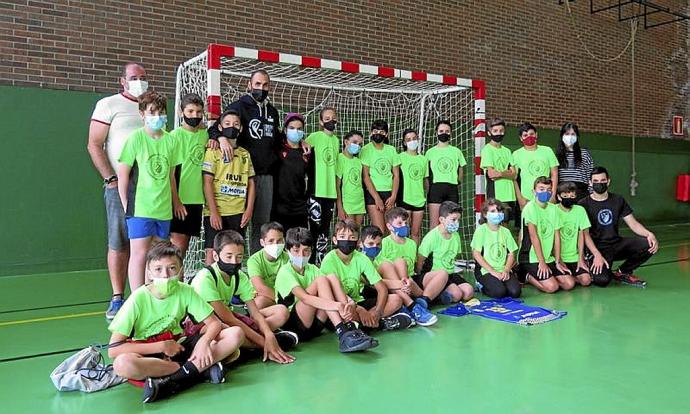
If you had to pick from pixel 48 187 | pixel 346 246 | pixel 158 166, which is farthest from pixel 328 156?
pixel 48 187

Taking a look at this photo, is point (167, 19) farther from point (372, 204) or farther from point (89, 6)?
point (372, 204)

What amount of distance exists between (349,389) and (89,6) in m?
6.29

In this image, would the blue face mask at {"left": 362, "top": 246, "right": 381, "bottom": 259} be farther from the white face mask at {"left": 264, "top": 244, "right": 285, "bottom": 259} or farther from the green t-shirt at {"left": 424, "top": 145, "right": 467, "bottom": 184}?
the green t-shirt at {"left": 424, "top": 145, "right": 467, "bottom": 184}

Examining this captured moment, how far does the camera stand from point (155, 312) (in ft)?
10.7

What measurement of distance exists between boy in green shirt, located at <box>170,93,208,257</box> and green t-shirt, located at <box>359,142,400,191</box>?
2.07m

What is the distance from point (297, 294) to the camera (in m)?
4.09

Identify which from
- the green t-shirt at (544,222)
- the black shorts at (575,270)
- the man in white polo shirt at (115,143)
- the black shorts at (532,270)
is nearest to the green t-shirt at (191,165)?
the man in white polo shirt at (115,143)

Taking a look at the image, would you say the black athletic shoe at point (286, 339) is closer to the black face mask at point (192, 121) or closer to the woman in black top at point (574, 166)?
the black face mask at point (192, 121)

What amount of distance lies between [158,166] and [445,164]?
11.6ft

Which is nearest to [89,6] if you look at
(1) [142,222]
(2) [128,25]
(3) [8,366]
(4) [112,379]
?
(2) [128,25]

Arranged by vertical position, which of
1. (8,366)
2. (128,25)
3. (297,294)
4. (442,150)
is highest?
(128,25)

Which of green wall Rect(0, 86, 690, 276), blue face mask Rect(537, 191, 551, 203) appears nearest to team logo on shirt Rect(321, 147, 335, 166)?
blue face mask Rect(537, 191, 551, 203)

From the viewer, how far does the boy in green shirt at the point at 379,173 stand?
6395mm

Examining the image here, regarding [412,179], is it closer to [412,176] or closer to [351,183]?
[412,176]
